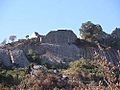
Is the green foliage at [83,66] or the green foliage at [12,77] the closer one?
the green foliage at [12,77]

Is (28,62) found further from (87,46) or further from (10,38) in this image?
(10,38)

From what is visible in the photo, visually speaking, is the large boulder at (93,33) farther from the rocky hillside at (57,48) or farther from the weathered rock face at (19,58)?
the weathered rock face at (19,58)

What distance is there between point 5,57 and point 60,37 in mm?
9261

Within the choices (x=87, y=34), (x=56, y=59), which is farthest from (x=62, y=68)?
(x=87, y=34)

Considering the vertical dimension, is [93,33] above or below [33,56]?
above

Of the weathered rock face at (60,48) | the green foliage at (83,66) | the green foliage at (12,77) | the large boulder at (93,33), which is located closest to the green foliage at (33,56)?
the weathered rock face at (60,48)

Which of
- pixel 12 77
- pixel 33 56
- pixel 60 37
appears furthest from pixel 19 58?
pixel 60 37

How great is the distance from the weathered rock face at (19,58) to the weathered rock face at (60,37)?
19.6ft

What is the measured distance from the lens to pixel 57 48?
4362 centimetres

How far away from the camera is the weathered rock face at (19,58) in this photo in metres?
38.4

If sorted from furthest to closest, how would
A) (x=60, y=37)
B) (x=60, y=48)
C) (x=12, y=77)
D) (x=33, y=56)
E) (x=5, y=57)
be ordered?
(x=60, y=37)
(x=60, y=48)
(x=33, y=56)
(x=5, y=57)
(x=12, y=77)

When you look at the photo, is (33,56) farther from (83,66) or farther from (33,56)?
(83,66)

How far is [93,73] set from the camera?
114 feet

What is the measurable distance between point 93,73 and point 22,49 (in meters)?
10.3
